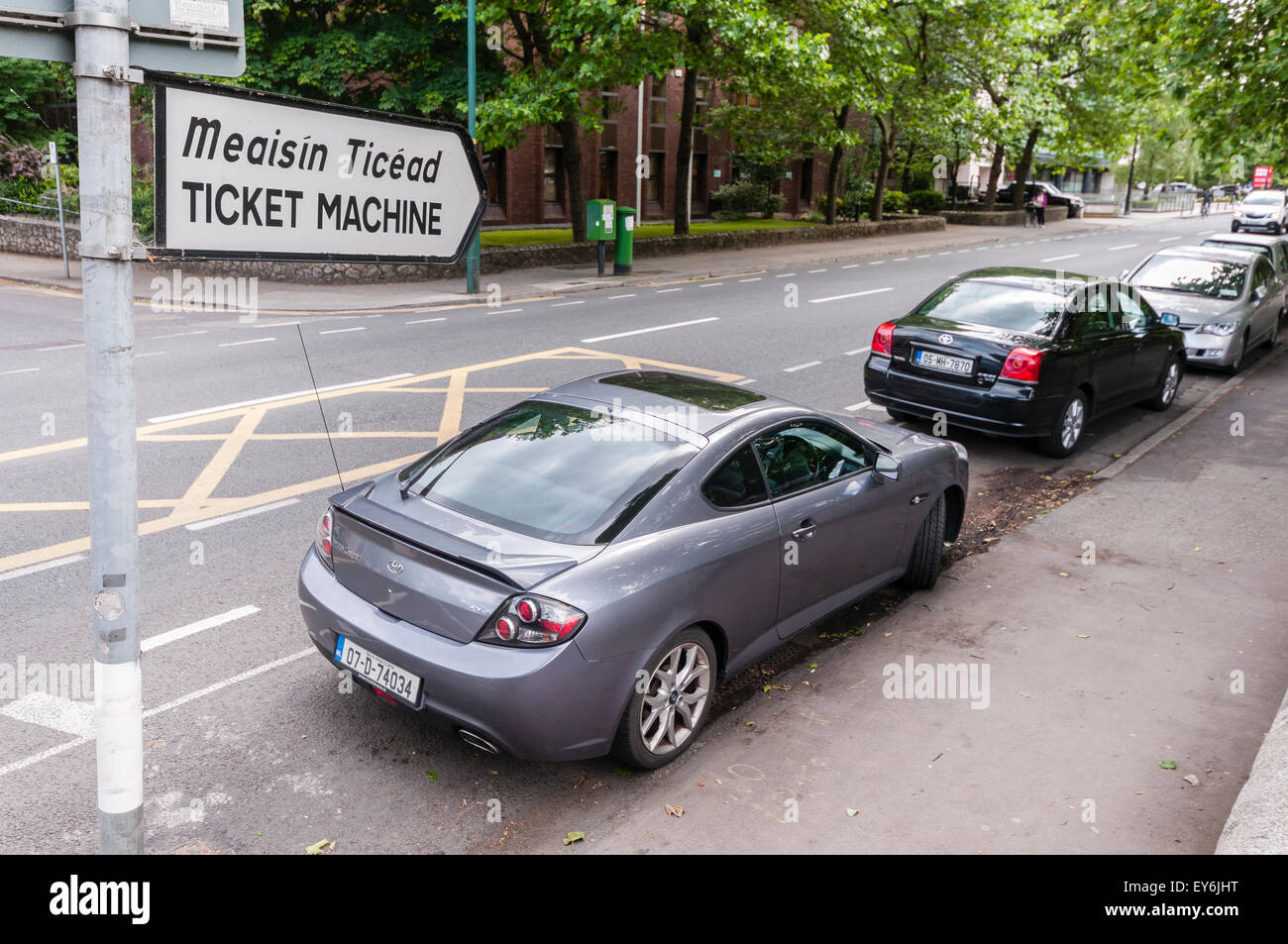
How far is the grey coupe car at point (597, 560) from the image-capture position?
14.1ft

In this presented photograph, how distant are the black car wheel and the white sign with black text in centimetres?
781

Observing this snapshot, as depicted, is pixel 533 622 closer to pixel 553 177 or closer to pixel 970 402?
pixel 970 402

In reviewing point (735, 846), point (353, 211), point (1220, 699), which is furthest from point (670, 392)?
point (1220, 699)

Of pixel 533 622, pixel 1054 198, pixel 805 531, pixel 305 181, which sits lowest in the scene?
pixel 533 622

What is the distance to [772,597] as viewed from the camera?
5316mm

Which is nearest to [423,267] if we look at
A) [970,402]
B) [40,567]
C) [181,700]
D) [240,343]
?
[240,343]

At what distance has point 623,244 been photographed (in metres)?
24.1

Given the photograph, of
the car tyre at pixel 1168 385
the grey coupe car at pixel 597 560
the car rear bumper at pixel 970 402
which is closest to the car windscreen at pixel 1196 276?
the car tyre at pixel 1168 385

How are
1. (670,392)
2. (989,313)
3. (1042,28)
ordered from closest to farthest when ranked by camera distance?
(670,392)
(989,313)
(1042,28)

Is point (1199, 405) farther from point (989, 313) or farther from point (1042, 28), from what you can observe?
point (1042, 28)

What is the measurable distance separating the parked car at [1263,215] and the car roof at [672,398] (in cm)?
5214

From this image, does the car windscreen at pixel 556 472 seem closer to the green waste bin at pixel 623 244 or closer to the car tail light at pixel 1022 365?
the car tail light at pixel 1022 365

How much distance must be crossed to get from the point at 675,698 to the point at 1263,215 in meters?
54.2

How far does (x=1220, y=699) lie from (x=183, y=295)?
19148mm
